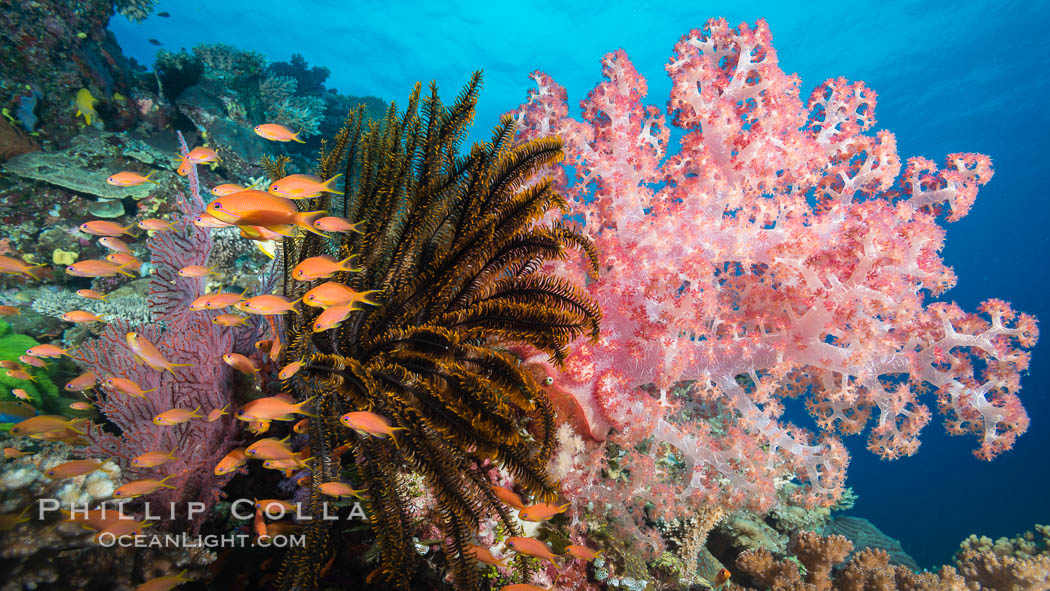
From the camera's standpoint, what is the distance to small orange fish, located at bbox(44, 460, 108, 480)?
2.45 meters

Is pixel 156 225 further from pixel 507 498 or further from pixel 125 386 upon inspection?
pixel 507 498

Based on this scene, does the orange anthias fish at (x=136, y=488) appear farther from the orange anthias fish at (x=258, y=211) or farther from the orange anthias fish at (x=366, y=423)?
the orange anthias fish at (x=258, y=211)

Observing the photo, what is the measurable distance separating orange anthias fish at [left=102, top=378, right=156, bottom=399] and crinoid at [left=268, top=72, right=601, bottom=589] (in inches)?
37.1

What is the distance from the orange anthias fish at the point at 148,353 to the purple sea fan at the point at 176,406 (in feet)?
0.25

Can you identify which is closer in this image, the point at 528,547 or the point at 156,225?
the point at 528,547

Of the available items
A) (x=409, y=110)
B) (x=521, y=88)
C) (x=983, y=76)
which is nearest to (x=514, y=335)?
(x=409, y=110)

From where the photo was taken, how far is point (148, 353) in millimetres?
2742

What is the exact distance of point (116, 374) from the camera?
10.3ft

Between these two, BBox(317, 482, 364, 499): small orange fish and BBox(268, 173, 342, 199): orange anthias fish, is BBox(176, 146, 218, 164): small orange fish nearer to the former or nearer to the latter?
BBox(268, 173, 342, 199): orange anthias fish

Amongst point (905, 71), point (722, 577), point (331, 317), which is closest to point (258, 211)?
point (331, 317)

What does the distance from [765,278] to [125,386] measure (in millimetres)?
5983

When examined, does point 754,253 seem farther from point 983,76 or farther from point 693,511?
point 983,76

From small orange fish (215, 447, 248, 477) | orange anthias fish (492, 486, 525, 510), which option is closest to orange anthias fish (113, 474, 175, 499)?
small orange fish (215, 447, 248, 477)

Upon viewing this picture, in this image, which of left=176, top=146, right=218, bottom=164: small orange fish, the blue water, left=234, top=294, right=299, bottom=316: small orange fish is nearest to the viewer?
left=234, top=294, right=299, bottom=316: small orange fish
